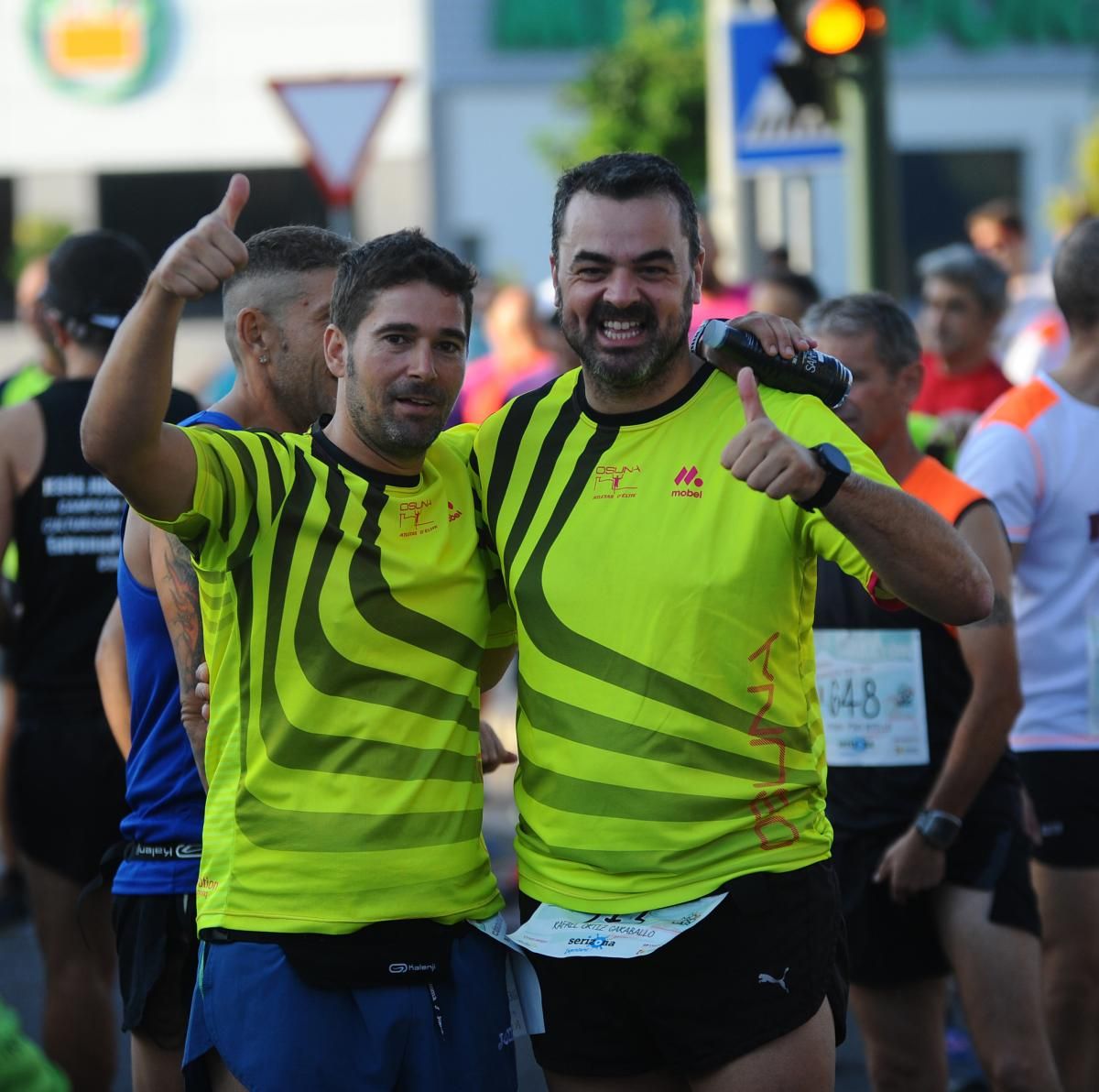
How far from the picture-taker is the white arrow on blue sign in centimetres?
999

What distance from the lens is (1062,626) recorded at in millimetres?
4965

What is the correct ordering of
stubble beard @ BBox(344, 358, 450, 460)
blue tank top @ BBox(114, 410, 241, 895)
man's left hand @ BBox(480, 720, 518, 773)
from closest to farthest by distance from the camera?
stubble beard @ BBox(344, 358, 450, 460), man's left hand @ BBox(480, 720, 518, 773), blue tank top @ BBox(114, 410, 241, 895)

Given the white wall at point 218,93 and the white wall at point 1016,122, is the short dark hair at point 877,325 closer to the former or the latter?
the white wall at point 218,93

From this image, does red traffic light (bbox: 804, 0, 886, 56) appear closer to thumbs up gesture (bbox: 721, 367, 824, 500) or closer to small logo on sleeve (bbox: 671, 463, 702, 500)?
small logo on sleeve (bbox: 671, 463, 702, 500)

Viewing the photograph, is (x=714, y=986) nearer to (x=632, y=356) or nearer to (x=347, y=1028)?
(x=347, y=1028)

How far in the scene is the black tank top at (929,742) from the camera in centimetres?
462

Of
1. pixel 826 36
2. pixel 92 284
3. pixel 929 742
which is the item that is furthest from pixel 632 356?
pixel 826 36

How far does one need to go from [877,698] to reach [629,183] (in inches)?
67.3

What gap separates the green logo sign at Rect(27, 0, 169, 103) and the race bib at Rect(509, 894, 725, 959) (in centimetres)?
2705

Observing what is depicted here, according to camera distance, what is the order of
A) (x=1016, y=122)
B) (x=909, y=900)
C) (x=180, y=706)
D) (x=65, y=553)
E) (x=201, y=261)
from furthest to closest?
(x=1016, y=122), (x=65, y=553), (x=909, y=900), (x=180, y=706), (x=201, y=261)

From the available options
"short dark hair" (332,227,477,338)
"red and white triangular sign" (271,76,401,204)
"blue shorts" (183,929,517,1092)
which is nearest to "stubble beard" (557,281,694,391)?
"short dark hair" (332,227,477,338)

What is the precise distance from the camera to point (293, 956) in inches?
129

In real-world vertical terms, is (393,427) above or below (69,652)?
above

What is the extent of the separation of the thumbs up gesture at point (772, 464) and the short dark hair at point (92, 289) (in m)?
2.56
